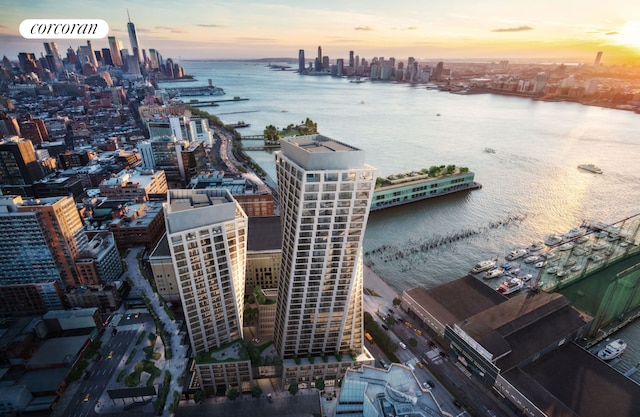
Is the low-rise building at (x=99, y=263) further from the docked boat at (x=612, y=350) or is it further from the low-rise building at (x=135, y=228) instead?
the docked boat at (x=612, y=350)

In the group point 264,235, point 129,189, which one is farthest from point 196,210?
point 129,189

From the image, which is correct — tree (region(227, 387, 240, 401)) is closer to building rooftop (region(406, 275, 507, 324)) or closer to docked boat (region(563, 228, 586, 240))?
building rooftop (region(406, 275, 507, 324))

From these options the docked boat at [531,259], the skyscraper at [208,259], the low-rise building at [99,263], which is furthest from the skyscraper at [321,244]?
the docked boat at [531,259]

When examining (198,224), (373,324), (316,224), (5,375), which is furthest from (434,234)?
(5,375)

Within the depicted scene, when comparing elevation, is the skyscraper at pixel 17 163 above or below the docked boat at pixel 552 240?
above

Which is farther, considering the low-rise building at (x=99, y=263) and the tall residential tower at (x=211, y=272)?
the low-rise building at (x=99, y=263)

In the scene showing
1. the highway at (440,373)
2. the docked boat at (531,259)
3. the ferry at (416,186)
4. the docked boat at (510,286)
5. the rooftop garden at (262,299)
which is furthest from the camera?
the ferry at (416,186)
